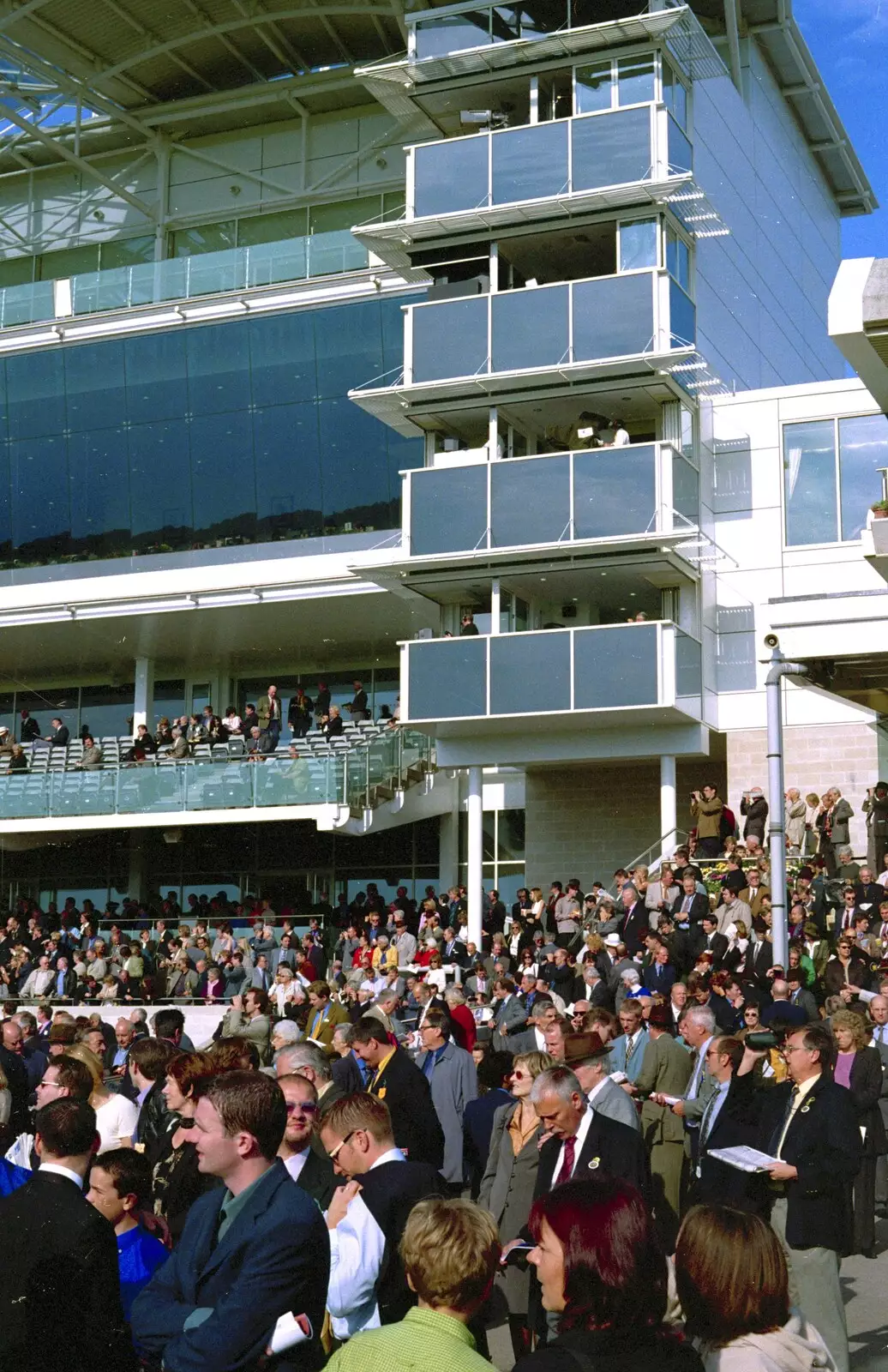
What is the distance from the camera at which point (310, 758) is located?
3266 centimetres

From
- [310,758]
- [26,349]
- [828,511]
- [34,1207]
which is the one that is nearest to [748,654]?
[828,511]

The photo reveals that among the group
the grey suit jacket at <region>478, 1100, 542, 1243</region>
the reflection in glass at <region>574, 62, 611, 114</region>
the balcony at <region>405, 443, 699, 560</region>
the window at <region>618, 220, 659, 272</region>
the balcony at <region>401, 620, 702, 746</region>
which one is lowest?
the grey suit jacket at <region>478, 1100, 542, 1243</region>

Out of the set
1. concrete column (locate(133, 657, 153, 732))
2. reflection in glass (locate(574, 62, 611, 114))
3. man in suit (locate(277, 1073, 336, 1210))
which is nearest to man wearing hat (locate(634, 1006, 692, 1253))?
man in suit (locate(277, 1073, 336, 1210))

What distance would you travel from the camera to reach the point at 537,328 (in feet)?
101

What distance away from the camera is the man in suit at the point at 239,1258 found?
4613 mm

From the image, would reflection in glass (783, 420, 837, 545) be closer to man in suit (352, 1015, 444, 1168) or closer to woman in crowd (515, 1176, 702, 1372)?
man in suit (352, 1015, 444, 1168)

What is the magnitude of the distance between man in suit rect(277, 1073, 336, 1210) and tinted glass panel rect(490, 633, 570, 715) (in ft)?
75.2

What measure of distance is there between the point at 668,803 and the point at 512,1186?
2193cm

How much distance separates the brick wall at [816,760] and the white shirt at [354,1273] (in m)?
24.9

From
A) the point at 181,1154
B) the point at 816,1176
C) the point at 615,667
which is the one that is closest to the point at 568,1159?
the point at 816,1176

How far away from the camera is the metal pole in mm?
15055

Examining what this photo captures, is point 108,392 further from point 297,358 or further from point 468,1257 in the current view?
point 468,1257

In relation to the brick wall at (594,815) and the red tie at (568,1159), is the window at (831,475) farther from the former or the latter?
the red tie at (568,1159)

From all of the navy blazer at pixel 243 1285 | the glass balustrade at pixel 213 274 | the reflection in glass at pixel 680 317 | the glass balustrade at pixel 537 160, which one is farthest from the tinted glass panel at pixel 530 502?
the navy blazer at pixel 243 1285
